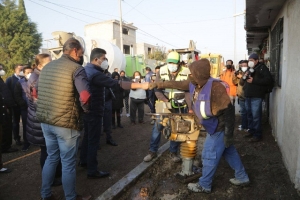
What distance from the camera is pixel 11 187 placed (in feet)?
12.1

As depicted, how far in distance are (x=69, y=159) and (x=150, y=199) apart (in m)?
1.25

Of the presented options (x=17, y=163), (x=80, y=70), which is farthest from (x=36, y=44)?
(x=80, y=70)

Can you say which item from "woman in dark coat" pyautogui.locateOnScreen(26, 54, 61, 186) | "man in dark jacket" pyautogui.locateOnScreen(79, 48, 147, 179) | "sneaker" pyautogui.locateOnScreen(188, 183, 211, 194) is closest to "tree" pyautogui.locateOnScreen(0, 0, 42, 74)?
"woman in dark coat" pyautogui.locateOnScreen(26, 54, 61, 186)

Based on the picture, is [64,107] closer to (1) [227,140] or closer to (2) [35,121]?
(2) [35,121]

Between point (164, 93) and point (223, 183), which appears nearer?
point (223, 183)

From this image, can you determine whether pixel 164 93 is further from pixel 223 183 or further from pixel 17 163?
pixel 17 163

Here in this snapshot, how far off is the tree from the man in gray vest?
82.0 ft

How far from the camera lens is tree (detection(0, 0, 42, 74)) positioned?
25031 mm

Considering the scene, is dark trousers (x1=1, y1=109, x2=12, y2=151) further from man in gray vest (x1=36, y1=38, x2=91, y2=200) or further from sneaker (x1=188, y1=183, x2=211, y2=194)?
sneaker (x1=188, y1=183, x2=211, y2=194)

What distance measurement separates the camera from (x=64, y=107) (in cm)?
274

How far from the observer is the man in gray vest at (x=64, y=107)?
2.72 meters

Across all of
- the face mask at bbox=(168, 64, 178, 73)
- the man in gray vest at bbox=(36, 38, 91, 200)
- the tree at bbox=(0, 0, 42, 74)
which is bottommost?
the man in gray vest at bbox=(36, 38, 91, 200)

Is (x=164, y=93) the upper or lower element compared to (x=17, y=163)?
upper

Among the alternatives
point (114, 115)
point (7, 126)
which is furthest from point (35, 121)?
point (114, 115)
